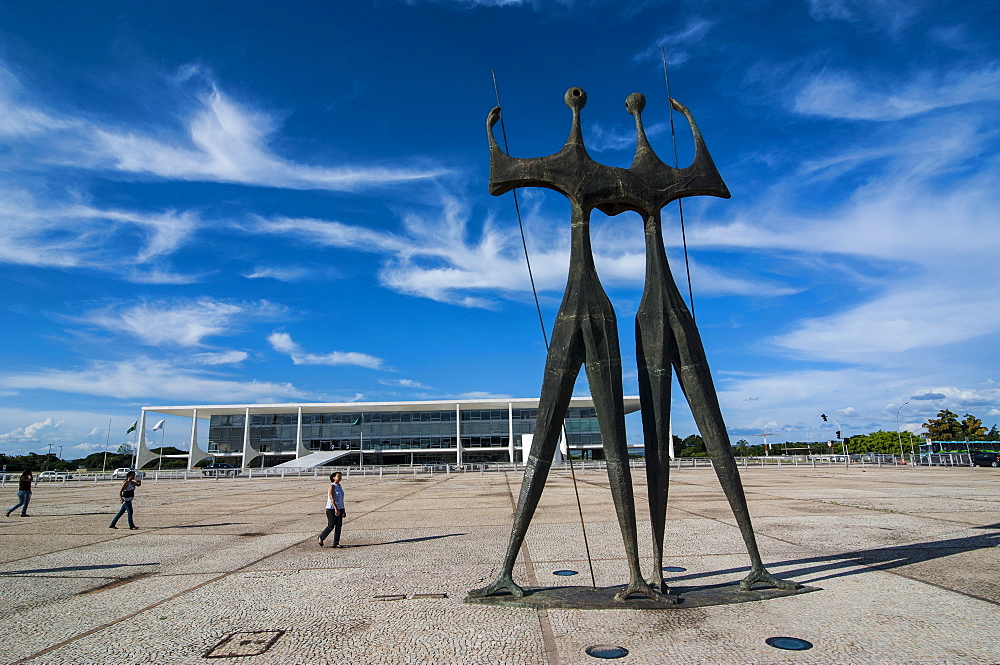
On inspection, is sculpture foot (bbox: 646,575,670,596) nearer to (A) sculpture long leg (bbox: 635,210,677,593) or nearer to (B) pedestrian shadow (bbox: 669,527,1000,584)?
(A) sculpture long leg (bbox: 635,210,677,593)

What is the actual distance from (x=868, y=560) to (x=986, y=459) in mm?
47937

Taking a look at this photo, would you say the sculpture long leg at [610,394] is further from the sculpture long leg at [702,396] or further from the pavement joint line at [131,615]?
the pavement joint line at [131,615]

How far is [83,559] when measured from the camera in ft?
29.6

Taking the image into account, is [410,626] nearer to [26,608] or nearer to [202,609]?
[202,609]

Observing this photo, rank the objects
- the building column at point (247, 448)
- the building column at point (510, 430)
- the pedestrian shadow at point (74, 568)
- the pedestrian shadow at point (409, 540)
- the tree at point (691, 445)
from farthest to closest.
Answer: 1. the tree at point (691, 445)
2. the building column at point (247, 448)
3. the building column at point (510, 430)
4. the pedestrian shadow at point (409, 540)
5. the pedestrian shadow at point (74, 568)

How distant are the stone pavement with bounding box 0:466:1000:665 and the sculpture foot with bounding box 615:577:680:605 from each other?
15cm

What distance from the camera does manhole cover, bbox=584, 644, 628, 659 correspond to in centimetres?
436

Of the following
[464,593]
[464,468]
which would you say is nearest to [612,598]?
[464,593]

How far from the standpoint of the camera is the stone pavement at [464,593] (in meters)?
4.54

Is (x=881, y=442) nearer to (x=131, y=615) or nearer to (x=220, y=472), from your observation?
(x=220, y=472)

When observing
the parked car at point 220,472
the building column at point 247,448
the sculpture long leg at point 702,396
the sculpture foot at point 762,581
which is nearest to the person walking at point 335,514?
the sculpture long leg at point 702,396

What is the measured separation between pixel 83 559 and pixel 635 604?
8626mm

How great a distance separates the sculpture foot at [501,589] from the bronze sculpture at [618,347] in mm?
13

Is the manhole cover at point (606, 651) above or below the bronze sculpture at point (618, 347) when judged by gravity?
below
